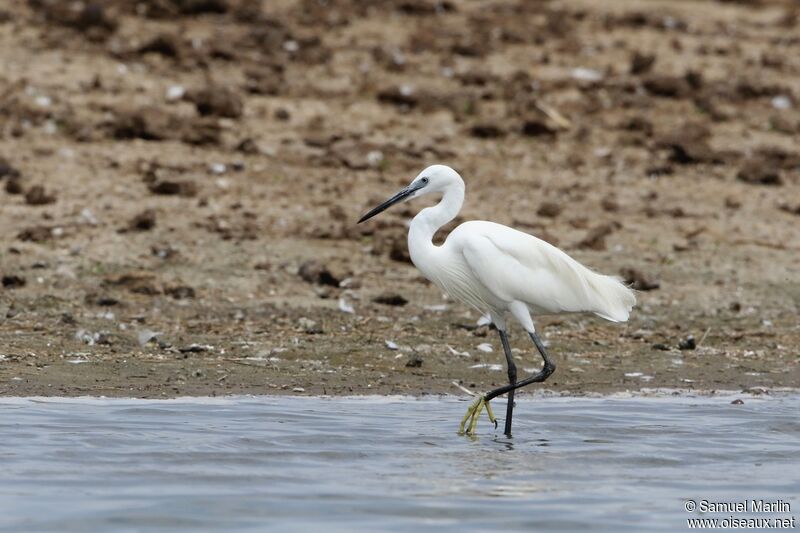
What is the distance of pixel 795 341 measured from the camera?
11078 millimetres

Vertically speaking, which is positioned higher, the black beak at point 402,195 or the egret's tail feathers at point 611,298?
the black beak at point 402,195

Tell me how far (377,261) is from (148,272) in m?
1.86

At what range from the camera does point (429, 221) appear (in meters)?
8.74

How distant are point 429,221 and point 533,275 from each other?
0.70m

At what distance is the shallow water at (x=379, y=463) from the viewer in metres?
7.00

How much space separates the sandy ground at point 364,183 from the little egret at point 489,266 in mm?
924

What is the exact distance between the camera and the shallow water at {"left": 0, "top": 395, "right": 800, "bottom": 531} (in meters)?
7.00

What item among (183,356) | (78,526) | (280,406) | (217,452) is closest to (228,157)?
(183,356)

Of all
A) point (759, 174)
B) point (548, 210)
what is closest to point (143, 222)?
point (548, 210)

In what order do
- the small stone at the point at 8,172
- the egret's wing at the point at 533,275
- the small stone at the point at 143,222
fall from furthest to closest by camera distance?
the small stone at the point at 8,172
the small stone at the point at 143,222
the egret's wing at the point at 533,275

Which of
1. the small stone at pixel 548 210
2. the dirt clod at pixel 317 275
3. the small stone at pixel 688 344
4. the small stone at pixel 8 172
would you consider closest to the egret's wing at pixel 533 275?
the small stone at pixel 688 344

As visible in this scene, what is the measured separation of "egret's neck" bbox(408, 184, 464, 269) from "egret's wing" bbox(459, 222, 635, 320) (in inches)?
6.2

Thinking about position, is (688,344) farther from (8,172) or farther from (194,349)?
(8,172)

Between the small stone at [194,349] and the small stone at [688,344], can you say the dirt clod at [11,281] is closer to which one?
the small stone at [194,349]
